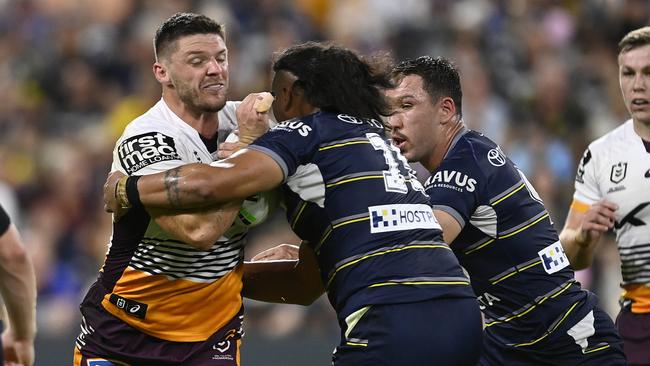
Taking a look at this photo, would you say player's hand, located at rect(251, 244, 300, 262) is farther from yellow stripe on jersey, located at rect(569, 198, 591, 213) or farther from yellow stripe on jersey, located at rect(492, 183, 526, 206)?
yellow stripe on jersey, located at rect(569, 198, 591, 213)

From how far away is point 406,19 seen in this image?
14.5 m

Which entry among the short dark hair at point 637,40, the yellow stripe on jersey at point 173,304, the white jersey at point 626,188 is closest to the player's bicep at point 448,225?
the yellow stripe on jersey at point 173,304

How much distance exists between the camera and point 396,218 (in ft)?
17.8

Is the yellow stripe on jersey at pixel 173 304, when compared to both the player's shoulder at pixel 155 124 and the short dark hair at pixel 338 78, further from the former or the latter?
the short dark hair at pixel 338 78

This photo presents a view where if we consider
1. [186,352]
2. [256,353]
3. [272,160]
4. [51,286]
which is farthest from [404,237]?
[51,286]

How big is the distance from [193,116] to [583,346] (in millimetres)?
2511

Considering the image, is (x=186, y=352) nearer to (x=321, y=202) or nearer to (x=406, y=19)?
(x=321, y=202)

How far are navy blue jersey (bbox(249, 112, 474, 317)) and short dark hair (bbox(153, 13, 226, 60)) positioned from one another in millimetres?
1039

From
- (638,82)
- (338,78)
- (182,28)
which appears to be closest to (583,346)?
(638,82)

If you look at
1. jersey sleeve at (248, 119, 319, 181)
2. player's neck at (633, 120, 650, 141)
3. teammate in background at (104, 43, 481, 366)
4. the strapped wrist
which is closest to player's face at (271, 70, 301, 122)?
teammate in background at (104, 43, 481, 366)

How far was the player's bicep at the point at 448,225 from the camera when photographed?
602 cm

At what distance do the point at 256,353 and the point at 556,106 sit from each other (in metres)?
5.01

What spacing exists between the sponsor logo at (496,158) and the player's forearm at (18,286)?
254cm

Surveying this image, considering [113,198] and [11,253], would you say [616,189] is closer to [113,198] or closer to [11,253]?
[113,198]
